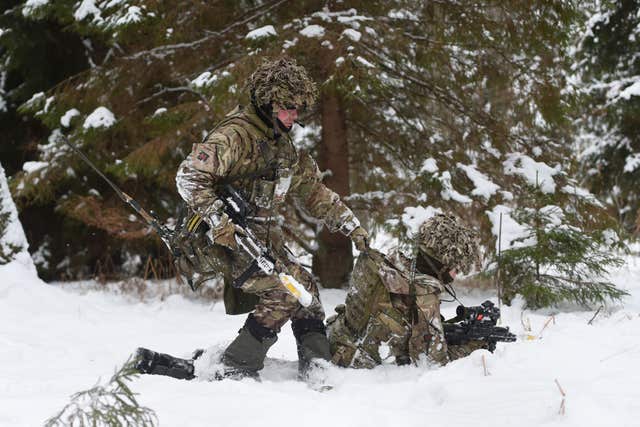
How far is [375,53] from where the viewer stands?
260 inches

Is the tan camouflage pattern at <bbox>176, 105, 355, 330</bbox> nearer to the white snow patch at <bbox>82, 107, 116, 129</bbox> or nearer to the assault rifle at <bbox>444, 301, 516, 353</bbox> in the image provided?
the assault rifle at <bbox>444, 301, 516, 353</bbox>

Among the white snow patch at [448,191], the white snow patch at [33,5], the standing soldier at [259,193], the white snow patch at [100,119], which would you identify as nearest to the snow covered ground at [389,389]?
the standing soldier at [259,193]

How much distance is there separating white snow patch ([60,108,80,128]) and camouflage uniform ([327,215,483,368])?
5.23 m

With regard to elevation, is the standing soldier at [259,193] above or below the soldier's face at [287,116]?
below

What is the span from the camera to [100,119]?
23.6 feet

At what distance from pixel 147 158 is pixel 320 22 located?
2511 mm

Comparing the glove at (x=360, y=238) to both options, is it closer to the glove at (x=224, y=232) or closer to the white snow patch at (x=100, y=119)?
the glove at (x=224, y=232)

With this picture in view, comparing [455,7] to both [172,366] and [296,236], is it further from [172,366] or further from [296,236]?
[172,366]

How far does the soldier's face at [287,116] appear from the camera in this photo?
3787 millimetres

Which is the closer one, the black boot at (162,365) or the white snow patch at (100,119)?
the black boot at (162,365)

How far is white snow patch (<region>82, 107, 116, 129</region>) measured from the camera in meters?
7.13

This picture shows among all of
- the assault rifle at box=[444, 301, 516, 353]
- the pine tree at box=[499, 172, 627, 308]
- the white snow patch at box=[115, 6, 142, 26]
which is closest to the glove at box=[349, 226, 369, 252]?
the assault rifle at box=[444, 301, 516, 353]

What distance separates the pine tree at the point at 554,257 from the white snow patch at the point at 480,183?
34cm

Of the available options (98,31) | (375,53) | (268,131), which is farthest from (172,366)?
(98,31)
